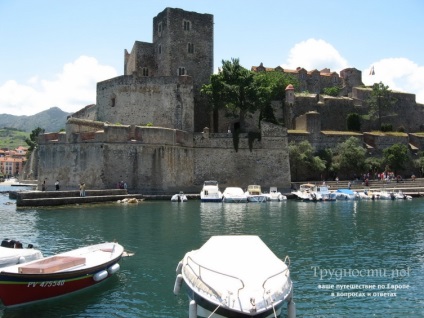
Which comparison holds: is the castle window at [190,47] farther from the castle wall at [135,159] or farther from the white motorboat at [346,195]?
the white motorboat at [346,195]

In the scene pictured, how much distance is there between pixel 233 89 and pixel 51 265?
31.9 m

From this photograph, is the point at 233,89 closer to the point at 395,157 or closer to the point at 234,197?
the point at 234,197

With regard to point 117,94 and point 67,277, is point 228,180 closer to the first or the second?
point 117,94

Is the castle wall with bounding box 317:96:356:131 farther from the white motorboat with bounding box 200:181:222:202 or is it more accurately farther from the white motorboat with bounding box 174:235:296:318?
the white motorboat with bounding box 174:235:296:318

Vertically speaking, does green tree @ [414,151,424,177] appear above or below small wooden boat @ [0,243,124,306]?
above

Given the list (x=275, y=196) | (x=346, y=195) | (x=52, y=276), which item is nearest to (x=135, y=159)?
(x=275, y=196)

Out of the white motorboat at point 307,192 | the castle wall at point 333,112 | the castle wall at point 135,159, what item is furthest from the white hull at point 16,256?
the castle wall at point 333,112

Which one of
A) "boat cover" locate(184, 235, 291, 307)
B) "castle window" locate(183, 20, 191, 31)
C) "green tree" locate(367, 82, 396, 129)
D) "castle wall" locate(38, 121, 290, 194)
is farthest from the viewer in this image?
"green tree" locate(367, 82, 396, 129)

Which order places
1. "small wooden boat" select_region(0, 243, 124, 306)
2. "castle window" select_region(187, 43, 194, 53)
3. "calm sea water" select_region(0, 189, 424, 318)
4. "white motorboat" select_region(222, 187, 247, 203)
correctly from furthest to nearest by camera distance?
"castle window" select_region(187, 43, 194, 53), "white motorboat" select_region(222, 187, 247, 203), "calm sea water" select_region(0, 189, 424, 318), "small wooden boat" select_region(0, 243, 124, 306)

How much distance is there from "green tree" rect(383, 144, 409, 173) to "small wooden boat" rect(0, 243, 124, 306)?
40477 mm

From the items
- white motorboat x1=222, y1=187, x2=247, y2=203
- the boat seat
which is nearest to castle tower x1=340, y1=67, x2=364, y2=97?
white motorboat x1=222, y1=187, x2=247, y2=203

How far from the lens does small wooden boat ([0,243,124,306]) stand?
35.8 feet

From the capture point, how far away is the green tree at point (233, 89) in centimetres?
4212

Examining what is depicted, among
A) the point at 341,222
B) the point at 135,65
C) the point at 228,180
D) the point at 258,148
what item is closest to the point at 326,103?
the point at 258,148
